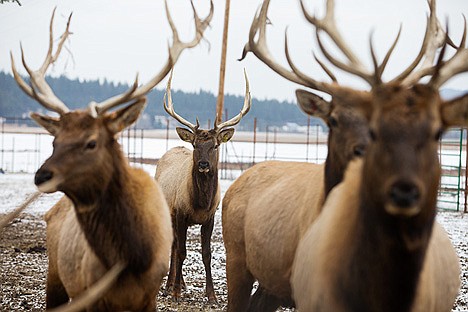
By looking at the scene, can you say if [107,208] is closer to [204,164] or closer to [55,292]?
[55,292]

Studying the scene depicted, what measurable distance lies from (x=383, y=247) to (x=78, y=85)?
81.2 m

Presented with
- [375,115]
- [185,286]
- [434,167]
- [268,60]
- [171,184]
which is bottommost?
[185,286]

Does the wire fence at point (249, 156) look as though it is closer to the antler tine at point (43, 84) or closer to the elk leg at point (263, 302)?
the antler tine at point (43, 84)

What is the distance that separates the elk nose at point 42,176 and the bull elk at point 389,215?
182 centimetres

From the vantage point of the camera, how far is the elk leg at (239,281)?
5914 mm

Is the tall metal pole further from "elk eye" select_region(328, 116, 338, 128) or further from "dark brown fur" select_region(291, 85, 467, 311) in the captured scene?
"dark brown fur" select_region(291, 85, 467, 311)

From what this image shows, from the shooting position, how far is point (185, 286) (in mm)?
9023

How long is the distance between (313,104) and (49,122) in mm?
2024

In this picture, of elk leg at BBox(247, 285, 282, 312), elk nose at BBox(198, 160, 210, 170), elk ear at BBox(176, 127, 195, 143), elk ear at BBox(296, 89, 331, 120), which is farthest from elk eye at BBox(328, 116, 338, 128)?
elk ear at BBox(176, 127, 195, 143)

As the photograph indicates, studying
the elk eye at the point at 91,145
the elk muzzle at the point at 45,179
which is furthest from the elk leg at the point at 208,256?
the elk muzzle at the point at 45,179

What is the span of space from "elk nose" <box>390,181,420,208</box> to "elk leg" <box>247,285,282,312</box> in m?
3.19

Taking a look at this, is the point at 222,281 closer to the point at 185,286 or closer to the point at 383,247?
the point at 185,286

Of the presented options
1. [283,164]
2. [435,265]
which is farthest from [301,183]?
[435,265]

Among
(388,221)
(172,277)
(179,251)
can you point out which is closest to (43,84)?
(388,221)
